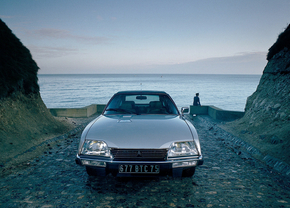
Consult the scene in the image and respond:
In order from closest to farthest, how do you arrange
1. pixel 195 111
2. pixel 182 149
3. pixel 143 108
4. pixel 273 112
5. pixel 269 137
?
pixel 182 149 → pixel 143 108 → pixel 269 137 → pixel 273 112 → pixel 195 111

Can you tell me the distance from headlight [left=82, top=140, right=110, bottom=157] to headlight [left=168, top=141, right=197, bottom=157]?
101 centimetres

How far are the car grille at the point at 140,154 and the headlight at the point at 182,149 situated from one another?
0.42 ft

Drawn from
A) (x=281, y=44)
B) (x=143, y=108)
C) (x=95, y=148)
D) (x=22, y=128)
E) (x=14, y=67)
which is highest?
(x=281, y=44)

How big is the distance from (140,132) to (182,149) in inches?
28.9

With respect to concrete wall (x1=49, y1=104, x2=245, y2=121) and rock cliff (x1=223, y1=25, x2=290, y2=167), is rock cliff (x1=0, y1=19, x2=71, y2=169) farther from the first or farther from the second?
rock cliff (x1=223, y1=25, x2=290, y2=167)

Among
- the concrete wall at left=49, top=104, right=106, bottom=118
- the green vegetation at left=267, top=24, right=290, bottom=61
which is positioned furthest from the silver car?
the concrete wall at left=49, top=104, right=106, bottom=118

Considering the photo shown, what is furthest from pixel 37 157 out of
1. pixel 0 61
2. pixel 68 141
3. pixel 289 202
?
pixel 289 202

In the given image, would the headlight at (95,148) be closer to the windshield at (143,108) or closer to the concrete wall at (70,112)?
the windshield at (143,108)

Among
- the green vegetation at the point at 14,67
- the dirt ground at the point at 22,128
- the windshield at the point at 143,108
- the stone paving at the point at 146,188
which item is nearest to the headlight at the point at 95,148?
the stone paving at the point at 146,188

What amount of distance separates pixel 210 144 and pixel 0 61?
868 centimetres

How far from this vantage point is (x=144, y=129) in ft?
12.0

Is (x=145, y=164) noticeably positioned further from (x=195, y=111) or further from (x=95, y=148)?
(x=195, y=111)

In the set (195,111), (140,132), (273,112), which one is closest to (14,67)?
(140,132)

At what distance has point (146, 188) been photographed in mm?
3832
